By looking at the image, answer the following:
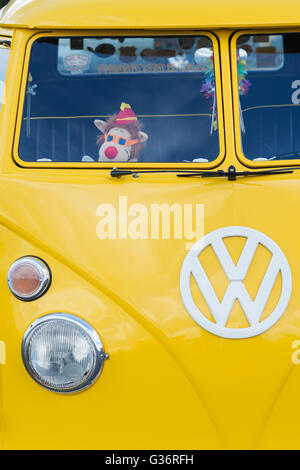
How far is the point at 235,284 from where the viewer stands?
2.45 meters

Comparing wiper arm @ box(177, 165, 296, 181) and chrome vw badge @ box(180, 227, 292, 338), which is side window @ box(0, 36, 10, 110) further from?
chrome vw badge @ box(180, 227, 292, 338)

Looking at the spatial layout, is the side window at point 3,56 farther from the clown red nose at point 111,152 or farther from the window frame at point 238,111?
the window frame at point 238,111

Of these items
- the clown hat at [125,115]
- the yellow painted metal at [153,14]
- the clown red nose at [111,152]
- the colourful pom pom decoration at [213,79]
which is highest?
the yellow painted metal at [153,14]

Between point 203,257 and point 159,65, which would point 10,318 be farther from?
point 159,65

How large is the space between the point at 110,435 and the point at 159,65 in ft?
5.57

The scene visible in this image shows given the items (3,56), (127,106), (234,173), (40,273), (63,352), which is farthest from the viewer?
(3,56)

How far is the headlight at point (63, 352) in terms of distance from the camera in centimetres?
235

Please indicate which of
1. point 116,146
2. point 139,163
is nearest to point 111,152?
point 116,146

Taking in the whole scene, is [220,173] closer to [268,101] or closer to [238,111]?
[238,111]

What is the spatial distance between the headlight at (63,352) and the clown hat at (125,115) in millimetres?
1009

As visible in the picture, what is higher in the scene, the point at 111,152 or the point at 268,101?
the point at 268,101

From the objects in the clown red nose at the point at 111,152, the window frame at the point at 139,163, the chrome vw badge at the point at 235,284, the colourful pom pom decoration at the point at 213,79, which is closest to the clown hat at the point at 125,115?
the clown red nose at the point at 111,152

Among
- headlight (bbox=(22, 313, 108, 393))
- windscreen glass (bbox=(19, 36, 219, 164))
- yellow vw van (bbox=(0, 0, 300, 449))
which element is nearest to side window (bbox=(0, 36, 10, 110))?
yellow vw van (bbox=(0, 0, 300, 449))

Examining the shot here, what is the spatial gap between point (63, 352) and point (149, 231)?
23.8 inches
